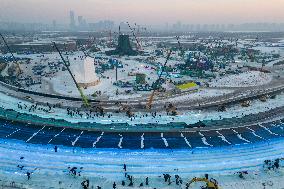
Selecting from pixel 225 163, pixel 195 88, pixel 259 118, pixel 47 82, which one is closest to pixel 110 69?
pixel 47 82

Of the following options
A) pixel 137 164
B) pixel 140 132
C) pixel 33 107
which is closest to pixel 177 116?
pixel 140 132

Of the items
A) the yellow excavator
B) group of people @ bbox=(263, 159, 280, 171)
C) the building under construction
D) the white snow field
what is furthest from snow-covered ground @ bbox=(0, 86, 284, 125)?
the building under construction

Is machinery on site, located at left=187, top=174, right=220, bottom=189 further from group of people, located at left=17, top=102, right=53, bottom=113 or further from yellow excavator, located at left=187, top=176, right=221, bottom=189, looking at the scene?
group of people, located at left=17, top=102, right=53, bottom=113

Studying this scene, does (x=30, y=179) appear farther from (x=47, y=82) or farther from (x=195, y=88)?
(x=47, y=82)

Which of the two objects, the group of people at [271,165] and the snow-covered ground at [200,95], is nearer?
the group of people at [271,165]

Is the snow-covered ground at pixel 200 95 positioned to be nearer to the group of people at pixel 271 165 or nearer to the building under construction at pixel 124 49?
the group of people at pixel 271 165

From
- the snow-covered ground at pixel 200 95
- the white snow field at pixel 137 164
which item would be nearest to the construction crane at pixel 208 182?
the white snow field at pixel 137 164

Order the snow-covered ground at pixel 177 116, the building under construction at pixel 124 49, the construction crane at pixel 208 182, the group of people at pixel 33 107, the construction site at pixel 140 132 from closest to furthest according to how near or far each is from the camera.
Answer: the construction crane at pixel 208 182, the construction site at pixel 140 132, the snow-covered ground at pixel 177 116, the group of people at pixel 33 107, the building under construction at pixel 124 49
